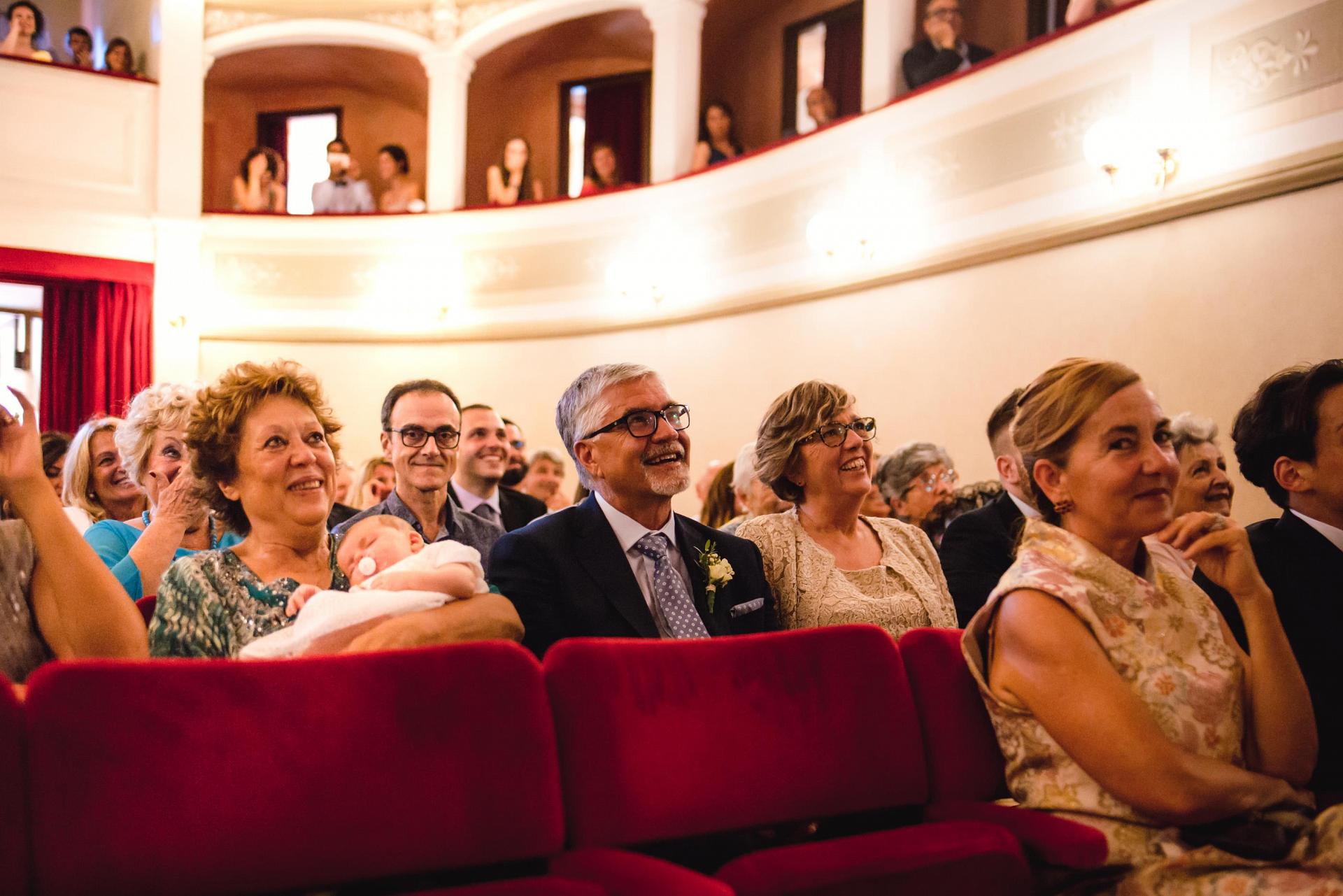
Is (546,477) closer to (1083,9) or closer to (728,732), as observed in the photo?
(1083,9)

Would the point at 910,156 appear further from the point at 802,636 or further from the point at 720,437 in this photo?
the point at 802,636

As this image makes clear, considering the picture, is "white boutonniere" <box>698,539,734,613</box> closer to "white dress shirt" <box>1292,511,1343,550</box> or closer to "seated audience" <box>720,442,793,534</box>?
"seated audience" <box>720,442,793,534</box>

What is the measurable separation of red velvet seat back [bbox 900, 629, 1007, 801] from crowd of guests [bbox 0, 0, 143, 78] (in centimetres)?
864

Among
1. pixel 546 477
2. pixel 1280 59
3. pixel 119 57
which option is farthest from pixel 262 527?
pixel 119 57

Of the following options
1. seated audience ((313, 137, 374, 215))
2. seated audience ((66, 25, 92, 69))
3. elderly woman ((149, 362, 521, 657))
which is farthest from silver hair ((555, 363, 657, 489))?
seated audience ((66, 25, 92, 69))

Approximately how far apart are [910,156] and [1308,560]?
4505mm

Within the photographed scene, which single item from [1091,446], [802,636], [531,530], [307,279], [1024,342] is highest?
[307,279]

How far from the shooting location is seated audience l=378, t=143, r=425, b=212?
9.68 metres

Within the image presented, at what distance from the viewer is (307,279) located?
9.24 meters

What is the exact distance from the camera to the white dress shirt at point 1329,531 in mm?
2312

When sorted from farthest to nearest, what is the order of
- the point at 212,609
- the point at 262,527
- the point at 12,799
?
the point at 262,527, the point at 212,609, the point at 12,799

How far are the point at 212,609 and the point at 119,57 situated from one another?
342 inches

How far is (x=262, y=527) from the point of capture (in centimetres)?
212

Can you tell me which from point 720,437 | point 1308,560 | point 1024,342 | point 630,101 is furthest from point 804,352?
point 1308,560
